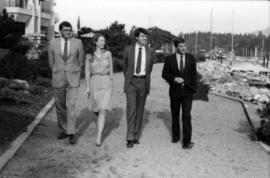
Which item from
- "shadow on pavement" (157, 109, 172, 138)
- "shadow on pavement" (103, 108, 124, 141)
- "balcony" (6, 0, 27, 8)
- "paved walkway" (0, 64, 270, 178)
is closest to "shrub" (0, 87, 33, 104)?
"paved walkway" (0, 64, 270, 178)

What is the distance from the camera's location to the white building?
4562cm

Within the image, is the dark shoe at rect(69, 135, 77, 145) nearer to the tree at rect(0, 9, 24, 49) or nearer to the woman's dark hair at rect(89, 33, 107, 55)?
the woman's dark hair at rect(89, 33, 107, 55)

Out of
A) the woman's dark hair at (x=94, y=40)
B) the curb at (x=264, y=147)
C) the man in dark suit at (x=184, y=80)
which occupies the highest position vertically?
the woman's dark hair at (x=94, y=40)

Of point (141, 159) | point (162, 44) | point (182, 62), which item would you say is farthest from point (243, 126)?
point (162, 44)

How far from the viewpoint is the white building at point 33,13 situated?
4562 centimetres

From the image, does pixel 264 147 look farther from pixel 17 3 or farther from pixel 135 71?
pixel 17 3

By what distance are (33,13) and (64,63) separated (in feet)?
139

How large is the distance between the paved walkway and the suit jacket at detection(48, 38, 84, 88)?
3.59 ft

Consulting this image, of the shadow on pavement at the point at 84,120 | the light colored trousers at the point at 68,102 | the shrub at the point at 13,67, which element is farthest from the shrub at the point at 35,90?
the light colored trousers at the point at 68,102

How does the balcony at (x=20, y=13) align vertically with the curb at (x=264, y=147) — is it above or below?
above

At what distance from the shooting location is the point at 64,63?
8.39m

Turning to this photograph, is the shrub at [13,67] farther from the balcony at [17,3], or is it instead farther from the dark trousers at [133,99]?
the balcony at [17,3]

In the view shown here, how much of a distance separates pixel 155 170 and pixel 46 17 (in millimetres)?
48749

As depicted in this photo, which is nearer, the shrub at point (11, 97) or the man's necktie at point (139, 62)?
the man's necktie at point (139, 62)
